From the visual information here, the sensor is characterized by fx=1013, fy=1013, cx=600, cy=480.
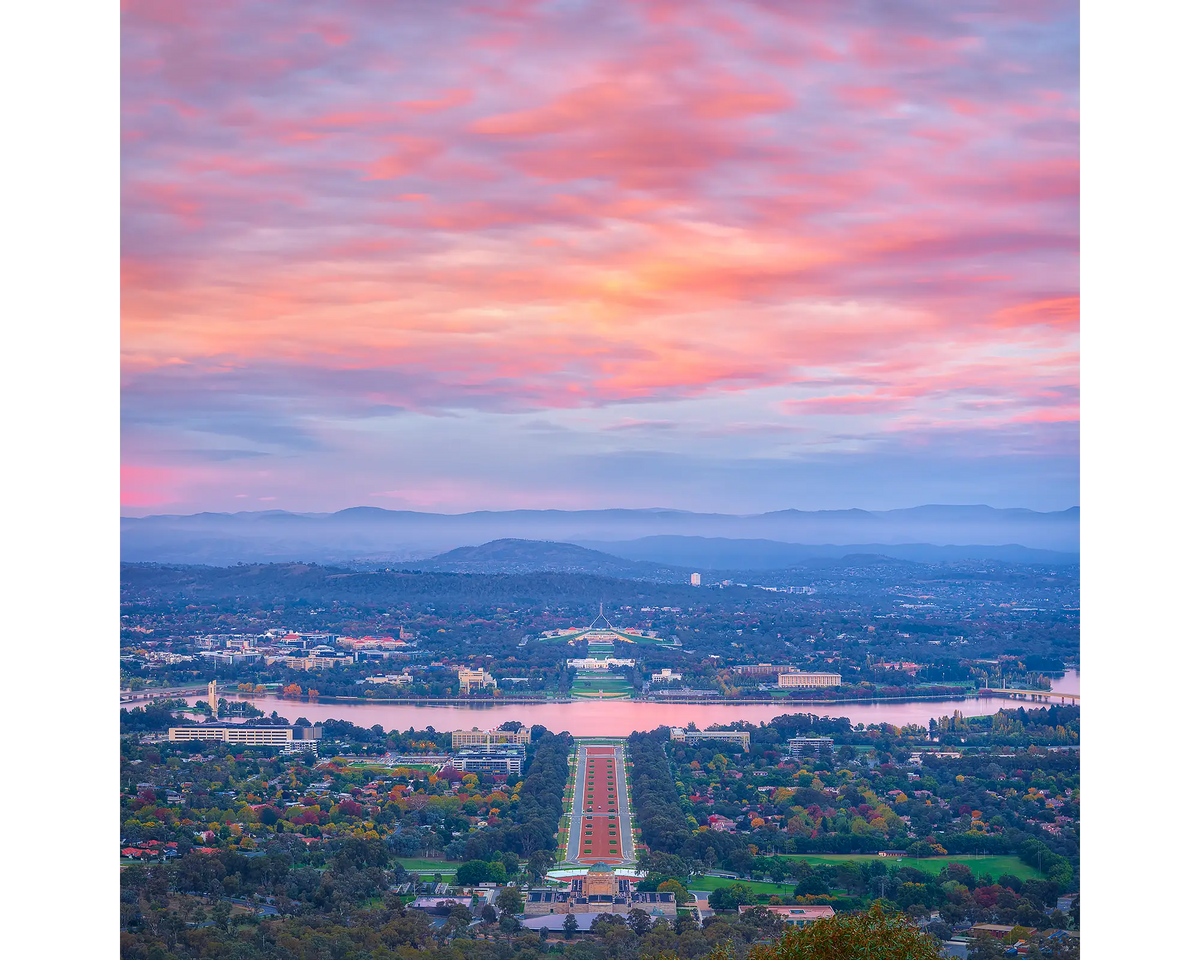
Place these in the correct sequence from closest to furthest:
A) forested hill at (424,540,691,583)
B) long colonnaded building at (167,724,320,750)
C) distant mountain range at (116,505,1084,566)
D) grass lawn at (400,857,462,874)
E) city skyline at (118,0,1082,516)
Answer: grass lawn at (400,857,462,874) → city skyline at (118,0,1082,516) → long colonnaded building at (167,724,320,750) → distant mountain range at (116,505,1084,566) → forested hill at (424,540,691,583)

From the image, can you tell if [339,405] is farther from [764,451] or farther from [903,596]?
[903,596]

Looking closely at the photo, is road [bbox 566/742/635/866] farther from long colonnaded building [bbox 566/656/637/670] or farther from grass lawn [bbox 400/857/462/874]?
long colonnaded building [bbox 566/656/637/670]

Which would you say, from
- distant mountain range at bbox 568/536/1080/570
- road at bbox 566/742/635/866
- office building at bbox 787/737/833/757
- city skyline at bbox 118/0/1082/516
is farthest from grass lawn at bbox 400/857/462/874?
distant mountain range at bbox 568/536/1080/570

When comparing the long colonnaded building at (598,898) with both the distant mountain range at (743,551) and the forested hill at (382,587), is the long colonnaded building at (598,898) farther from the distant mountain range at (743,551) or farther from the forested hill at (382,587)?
the distant mountain range at (743,551)

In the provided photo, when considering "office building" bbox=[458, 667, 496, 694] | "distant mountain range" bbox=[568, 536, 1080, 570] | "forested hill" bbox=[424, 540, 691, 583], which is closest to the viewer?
"office building" bbox=[458, 667, 496, 694]

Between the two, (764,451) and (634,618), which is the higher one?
(764,451)

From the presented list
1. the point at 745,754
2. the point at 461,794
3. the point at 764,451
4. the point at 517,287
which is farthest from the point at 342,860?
the point at 764,451
